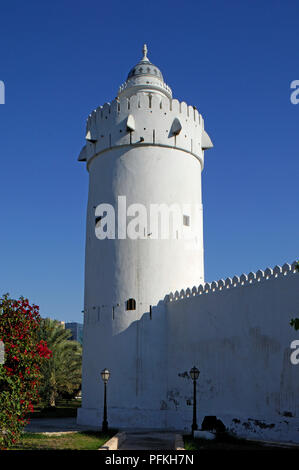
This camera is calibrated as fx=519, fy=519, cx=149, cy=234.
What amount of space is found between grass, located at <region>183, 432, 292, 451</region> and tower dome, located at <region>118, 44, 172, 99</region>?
1419 centimetres

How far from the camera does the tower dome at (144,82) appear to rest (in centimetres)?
2178

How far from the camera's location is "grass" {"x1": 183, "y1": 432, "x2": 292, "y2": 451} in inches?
447

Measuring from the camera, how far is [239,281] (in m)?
15.5

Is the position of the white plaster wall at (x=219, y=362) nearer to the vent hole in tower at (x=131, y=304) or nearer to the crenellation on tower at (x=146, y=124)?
the vent hole in tower at (x=131, y=304)

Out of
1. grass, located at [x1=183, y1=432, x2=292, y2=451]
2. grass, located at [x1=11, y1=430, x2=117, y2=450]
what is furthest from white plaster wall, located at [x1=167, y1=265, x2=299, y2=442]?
grass, located at [x1=11, y1=430, x2=117, y2=450]

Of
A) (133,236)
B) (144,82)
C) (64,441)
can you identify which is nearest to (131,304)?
(133,236)

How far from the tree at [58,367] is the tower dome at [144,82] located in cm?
1153

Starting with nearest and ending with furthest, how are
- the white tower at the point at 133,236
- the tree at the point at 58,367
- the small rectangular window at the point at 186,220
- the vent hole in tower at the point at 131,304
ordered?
the white tower at the point at 133,236 < the vent hole in tower at the point at 131,304 < the small rectangular window at the point at 186,220 < the tree at the point at 58,367

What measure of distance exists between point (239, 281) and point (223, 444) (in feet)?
16.2

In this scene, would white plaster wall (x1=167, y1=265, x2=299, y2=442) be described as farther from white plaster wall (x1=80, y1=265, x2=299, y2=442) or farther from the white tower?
the white tower

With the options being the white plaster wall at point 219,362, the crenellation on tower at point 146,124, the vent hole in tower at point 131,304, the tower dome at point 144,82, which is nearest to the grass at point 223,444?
the white plaster wall at point 219,362

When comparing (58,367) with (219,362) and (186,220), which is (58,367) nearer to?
(186,220)
